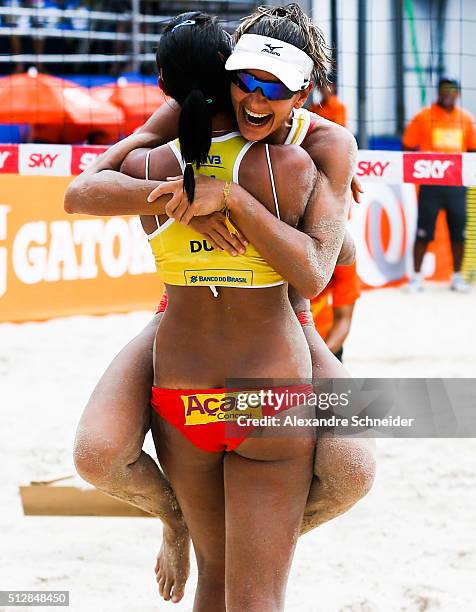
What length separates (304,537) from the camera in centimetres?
439

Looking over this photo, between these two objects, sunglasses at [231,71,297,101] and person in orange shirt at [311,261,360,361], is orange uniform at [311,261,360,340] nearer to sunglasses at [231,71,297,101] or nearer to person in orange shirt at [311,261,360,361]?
person in orange shirt at [311,261,360,361]

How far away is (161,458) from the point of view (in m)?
2.72

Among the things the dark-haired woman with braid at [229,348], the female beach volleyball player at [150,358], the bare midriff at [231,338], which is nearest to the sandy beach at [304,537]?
the female beach volleyball player at [150,358]

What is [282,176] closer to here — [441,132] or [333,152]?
[333,152]

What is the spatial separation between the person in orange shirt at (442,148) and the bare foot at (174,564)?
709 centimetres

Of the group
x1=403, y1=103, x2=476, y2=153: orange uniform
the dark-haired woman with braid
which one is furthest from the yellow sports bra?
x1=403, y1=103, x2=476, y2=153: orange uniform

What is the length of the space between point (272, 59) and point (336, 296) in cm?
299

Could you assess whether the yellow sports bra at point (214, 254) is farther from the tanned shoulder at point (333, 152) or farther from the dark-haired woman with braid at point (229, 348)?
the tanned shoulder at point (333, 152)

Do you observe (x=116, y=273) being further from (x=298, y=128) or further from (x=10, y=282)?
(x=298, y=128)

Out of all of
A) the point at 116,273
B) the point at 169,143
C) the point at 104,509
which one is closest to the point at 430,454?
the point at 104,509

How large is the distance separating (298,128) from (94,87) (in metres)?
7.72

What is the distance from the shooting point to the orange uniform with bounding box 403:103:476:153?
9.55m

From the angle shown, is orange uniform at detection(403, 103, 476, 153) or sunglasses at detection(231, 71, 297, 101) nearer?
sunglasses at detection(231, 71, 297, 101)

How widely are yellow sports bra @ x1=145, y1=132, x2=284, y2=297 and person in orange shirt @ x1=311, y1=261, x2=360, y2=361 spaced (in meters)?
2.73
